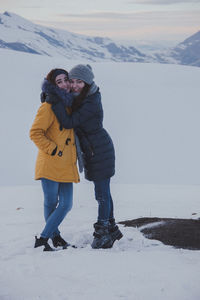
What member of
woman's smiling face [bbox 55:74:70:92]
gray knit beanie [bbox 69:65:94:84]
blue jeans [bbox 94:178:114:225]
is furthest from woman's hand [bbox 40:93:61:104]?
blue jeans [bbox 94:178:114:225]

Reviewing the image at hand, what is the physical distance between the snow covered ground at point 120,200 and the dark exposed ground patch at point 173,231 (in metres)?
0.15

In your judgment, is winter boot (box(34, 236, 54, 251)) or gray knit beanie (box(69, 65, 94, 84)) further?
winter boot (box(34, 236, 54, 251))

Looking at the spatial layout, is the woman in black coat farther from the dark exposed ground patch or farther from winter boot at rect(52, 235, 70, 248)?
the dark exposed ground patch

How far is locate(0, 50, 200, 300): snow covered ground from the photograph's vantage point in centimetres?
326

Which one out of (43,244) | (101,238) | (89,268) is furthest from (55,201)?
(89,268)

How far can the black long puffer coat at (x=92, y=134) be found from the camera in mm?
3998

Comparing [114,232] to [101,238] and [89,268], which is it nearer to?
[101,238]

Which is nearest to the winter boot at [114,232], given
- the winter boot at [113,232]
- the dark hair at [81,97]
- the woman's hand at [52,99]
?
the winter boot at [113,232]

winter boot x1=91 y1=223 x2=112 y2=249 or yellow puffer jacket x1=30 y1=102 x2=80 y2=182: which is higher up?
yellow puffer jacket x1=30 y1=102 x2=80 y2=182

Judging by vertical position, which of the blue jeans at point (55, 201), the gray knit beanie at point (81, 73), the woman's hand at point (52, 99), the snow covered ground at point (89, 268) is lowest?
the snow covered ground at point (89, 268)

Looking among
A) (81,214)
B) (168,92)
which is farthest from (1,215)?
(168,92)

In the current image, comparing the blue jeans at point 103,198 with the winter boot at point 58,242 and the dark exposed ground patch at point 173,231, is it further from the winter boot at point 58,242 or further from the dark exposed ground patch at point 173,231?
the dark exposed ground patch at point 173,231

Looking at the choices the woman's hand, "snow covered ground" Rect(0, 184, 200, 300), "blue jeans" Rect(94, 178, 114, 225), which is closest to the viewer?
"snow covered ground" Rect(0, 184, 200, 300)

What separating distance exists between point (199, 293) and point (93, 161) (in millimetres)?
1579
